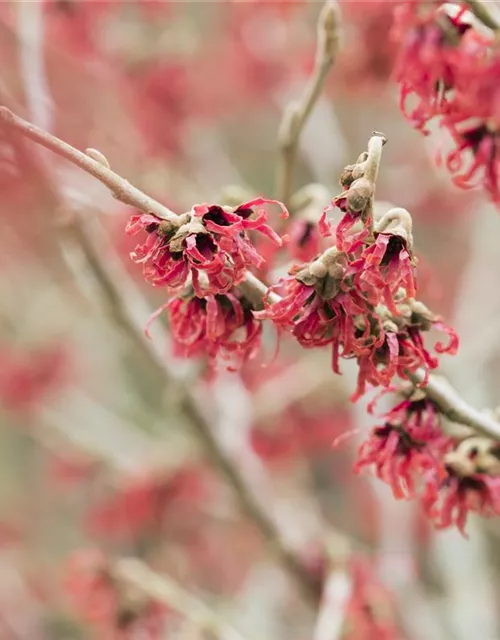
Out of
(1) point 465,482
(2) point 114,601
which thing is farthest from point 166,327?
(1) point 465,482

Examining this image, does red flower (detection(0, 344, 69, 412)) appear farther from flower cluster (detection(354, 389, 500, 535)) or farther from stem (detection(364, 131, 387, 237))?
stem (detection(364, 131, 387, 237))

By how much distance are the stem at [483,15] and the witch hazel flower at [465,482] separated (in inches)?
21.1

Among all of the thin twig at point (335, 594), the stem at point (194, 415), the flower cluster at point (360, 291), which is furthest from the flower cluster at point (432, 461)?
the stem at point (194, 415)

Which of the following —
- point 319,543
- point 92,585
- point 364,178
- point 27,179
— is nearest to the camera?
point 364,178

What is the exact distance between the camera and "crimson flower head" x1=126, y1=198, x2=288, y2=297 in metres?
0.83

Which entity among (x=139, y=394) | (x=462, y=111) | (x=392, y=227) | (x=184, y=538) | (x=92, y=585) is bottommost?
(x=92, y=585)

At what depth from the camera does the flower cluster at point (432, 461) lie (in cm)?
101

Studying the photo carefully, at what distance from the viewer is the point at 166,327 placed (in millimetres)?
3871

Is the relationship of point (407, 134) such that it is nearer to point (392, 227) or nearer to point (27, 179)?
point (27, 179)

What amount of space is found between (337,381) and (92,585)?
4.32 ft

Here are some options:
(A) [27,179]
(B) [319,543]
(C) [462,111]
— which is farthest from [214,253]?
(B) [319,543]

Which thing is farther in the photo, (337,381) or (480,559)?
(480,559)

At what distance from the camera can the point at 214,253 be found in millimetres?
Result: 837

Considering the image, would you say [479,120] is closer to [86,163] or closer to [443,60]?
[443,60]
